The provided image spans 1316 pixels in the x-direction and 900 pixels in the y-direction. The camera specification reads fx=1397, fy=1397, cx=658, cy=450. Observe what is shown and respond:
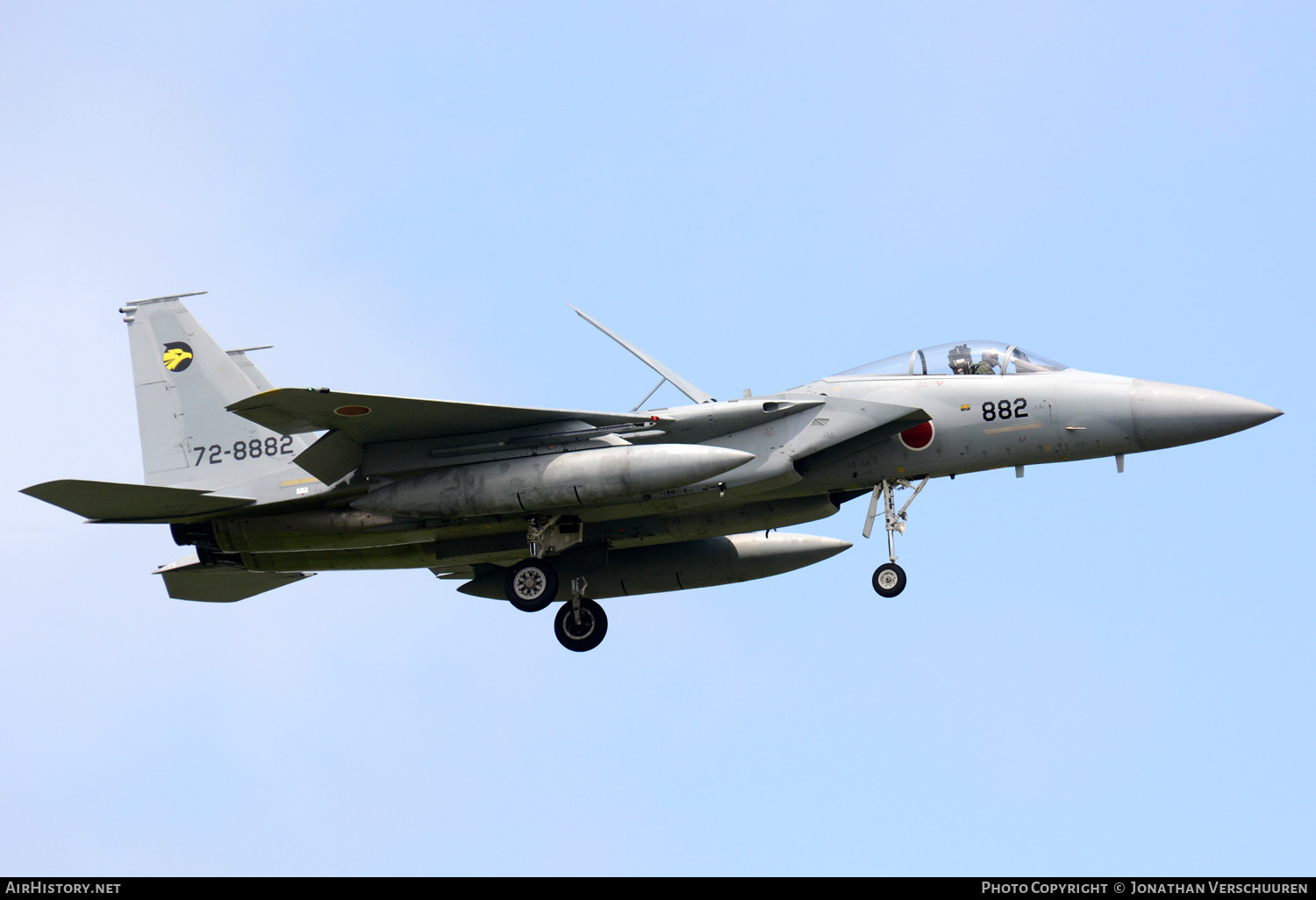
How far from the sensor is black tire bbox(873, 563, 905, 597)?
52.0 feet

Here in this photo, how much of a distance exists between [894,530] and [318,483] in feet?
23.2

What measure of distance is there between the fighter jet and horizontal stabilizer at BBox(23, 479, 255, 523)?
0.03m

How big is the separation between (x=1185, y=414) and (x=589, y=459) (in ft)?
22.3

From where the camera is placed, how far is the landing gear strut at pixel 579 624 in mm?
18781

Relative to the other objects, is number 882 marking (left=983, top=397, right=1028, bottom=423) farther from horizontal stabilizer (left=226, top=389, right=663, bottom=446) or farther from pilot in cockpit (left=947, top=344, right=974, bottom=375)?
horizontal stabilizer (left=226, top=389, right=663, bottom=446)

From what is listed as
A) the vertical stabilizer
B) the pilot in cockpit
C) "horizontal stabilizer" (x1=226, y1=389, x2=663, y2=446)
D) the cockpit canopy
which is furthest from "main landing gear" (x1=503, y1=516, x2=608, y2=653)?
the pilot in cockpit

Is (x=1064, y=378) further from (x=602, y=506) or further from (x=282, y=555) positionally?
(x=282, y=555)

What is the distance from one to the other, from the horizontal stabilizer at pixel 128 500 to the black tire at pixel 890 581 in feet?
25.2

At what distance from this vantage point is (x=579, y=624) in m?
18.8

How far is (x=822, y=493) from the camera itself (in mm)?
17484

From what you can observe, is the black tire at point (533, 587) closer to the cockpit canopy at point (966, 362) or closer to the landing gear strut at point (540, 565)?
the landing gear strut at point (540, 565)

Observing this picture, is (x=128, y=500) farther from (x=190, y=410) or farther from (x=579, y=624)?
(x=579, y=624)

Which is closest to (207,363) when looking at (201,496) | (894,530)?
(201,496)
